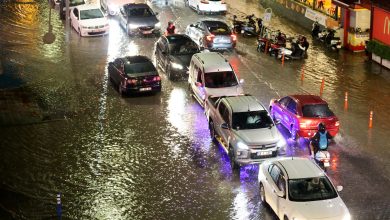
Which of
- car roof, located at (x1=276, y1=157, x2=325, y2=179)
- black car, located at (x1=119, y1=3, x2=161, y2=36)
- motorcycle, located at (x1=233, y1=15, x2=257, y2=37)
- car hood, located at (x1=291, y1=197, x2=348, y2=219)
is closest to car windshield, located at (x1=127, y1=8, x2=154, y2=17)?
black car, located at (x1=119, y1=3, x2=161, y2=36)

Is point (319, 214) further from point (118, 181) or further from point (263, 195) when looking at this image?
point (118, 181)

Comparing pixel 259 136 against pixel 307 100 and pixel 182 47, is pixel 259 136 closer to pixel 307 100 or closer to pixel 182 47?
pixel 307 100

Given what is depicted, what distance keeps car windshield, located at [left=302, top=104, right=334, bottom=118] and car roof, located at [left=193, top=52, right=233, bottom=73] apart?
4.87m

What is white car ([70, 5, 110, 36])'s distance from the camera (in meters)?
38.3

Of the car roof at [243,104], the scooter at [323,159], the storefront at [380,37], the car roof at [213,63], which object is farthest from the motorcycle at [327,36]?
the scooter at [323,159]

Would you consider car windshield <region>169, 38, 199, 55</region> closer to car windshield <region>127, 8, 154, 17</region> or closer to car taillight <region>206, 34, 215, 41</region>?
car taillight <region>206, 34, 215, 41</region>

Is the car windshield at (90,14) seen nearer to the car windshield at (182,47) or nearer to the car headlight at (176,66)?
the car windshield at (182,47)

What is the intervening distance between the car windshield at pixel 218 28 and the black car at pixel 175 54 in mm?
4068

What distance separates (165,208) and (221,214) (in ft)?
5.12

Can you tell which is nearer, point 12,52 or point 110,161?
point 110,161

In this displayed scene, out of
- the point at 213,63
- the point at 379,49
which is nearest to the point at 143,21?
the point at 213,63

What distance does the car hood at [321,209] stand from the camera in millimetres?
15727

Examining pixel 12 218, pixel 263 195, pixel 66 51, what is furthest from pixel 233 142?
pixel 66 51

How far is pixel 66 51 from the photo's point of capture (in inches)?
1385
